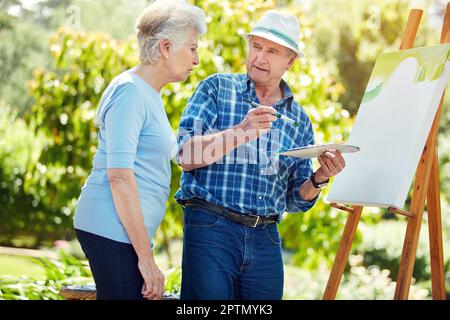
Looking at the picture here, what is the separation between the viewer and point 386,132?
307 cm

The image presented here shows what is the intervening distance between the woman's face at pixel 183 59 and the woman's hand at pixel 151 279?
535 millimetres

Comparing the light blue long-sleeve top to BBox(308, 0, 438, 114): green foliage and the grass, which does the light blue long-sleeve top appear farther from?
BBox(308, 0, 438, 114): green foliage

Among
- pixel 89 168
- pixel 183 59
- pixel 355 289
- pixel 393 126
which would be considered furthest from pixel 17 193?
pixel 183 59

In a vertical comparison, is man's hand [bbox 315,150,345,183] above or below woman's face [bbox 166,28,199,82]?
below

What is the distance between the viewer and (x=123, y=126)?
2176 mm

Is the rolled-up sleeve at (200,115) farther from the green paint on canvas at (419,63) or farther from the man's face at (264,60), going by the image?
the green paint on canvas at (419,63)

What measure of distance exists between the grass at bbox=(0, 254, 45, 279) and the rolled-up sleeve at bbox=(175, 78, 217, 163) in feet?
17.9

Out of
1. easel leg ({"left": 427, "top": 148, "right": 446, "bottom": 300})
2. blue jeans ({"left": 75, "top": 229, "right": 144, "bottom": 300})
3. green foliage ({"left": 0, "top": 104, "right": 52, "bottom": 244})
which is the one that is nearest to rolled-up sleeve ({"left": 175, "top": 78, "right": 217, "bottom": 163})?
blue jeans ({"left": 75, "top": 229, "right": 144, "bottom": 300})

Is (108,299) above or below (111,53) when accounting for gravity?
below

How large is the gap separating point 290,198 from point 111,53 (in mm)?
2847

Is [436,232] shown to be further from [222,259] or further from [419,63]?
[222,259]

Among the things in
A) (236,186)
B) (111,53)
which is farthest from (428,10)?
(236,186)

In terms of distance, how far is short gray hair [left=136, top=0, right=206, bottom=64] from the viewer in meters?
2.29
